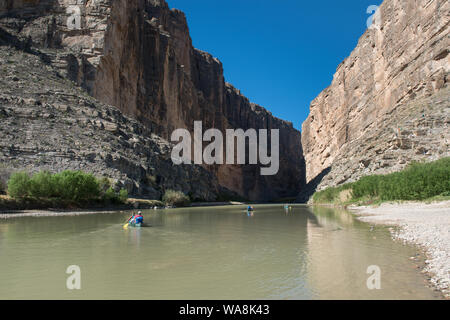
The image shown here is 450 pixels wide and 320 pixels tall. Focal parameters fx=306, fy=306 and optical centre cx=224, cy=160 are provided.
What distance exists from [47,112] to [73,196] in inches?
645

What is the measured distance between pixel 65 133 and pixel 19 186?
47.1 feet

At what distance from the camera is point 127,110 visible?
64.1 metres

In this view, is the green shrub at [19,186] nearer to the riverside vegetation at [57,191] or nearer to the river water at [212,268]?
the riverside vegetation at [57,191]

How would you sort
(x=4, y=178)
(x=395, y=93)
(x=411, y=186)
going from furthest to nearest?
(x=395, y=93) < (x=4, y=178) < (x=411, y=186)

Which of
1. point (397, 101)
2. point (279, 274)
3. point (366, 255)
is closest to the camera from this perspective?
point (279, 274)

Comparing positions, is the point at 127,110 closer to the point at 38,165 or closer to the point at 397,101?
the point at 38,165

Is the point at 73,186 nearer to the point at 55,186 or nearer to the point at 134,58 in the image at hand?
the point at 55,186

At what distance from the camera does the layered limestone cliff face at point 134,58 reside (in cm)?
5566

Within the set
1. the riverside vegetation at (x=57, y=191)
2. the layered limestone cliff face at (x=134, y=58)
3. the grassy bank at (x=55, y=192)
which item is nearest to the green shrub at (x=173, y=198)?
the riverside vegetation at (x=57, y=191)

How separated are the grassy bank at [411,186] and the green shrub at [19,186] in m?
33.5

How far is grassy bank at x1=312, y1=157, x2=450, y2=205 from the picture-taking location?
78.4ft

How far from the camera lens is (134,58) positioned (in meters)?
68.3

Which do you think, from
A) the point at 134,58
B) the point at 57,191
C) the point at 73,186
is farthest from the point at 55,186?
the point at 134,58
